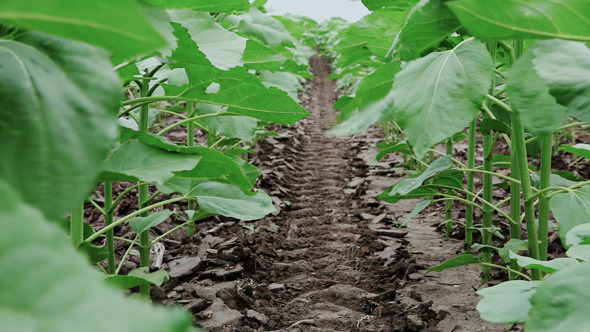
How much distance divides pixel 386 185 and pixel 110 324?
4.05 metres

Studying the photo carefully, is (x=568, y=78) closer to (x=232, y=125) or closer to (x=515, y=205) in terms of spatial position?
(x=515, y=205)

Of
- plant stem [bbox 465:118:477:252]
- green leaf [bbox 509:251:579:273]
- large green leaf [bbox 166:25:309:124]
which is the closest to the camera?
green leaf [bbox 509:251:579:273]

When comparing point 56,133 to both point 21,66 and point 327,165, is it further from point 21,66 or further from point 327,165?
point 327,165

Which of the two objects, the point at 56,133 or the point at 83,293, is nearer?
the point at 83,293

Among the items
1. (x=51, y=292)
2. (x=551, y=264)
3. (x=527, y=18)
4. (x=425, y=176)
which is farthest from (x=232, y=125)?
(x=51, y=292)

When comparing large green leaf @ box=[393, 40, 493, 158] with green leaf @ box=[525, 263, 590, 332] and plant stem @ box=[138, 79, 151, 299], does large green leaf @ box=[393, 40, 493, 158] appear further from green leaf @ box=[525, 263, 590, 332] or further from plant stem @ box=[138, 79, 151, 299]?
plant stem @ box=[138, 79, 151, 299]

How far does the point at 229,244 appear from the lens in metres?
2.78

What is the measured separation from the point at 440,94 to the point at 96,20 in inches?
40.8

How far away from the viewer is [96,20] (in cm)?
41

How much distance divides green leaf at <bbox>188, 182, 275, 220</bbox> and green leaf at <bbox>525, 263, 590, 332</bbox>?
1043 mm

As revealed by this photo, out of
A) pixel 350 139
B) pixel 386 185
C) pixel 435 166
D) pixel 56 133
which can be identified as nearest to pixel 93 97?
pixel 56 133

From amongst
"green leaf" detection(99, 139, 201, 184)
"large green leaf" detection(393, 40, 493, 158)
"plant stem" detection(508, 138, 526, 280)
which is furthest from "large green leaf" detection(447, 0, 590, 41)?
"plant stem" detection(508, 138, 526, 280)

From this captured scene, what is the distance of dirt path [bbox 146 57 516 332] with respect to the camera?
204 cm

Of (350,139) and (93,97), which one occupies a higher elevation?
(93,97)
